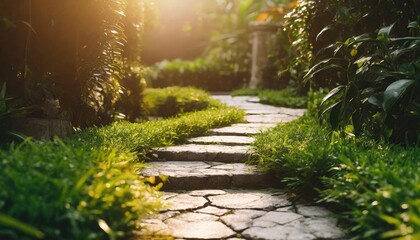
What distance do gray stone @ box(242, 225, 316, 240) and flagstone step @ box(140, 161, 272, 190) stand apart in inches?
39.3

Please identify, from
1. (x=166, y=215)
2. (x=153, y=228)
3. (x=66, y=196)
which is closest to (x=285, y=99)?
(x=166, y=215)

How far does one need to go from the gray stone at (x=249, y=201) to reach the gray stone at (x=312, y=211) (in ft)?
0.52

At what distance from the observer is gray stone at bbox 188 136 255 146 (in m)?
5.22

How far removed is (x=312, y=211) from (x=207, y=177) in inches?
39.2

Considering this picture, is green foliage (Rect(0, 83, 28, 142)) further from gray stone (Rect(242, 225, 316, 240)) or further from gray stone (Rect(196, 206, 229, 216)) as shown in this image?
gray stone (Rect(242, 225, 316, 240))

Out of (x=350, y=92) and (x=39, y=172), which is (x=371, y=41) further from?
(x=39, y=172)

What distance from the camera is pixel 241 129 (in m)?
6.03

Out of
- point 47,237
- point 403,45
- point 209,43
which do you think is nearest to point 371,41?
point 403,45

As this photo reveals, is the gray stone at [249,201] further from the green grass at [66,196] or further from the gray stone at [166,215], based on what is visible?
Answer: the green grass at [66,196]

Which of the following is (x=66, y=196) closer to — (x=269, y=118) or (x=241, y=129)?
(x=241, y=129)

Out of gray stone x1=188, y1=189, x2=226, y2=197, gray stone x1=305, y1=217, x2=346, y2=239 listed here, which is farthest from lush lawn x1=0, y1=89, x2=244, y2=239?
gray stone x1=305, y1=217, x2=346, y2=239

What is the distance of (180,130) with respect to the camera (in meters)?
5.39

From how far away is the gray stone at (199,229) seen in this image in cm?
312

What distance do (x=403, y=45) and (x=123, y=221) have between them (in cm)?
283
